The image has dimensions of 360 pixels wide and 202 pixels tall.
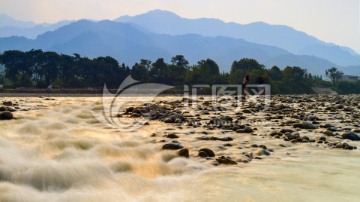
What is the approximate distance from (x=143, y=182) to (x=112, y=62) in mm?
71453

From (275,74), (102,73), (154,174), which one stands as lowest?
(154,174)

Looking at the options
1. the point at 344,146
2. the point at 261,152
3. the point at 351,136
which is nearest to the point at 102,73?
Answer: the point at 351,136

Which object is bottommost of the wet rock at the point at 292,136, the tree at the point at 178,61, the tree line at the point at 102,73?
the wet rock at the point at 292,136

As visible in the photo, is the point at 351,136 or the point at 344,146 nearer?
the point at 344,146

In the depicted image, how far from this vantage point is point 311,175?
4.04m

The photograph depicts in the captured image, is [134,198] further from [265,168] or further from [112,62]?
[112,62]

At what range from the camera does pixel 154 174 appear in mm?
4035

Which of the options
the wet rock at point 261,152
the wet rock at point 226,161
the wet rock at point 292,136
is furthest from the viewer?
the wet rock at point 292,136

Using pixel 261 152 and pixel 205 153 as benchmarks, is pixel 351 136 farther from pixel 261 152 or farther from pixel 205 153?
pixel 205 153

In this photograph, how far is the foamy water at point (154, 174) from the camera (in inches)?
123

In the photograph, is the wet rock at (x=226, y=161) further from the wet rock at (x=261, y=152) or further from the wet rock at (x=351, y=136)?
the wet rock at (x=351, y=136)

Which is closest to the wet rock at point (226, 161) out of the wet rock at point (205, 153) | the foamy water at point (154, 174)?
the foamy water at point (154, 174)

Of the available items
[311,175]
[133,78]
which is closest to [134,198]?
[311,175]

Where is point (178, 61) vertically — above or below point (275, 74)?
above
